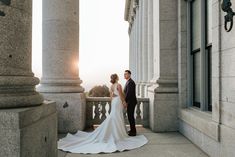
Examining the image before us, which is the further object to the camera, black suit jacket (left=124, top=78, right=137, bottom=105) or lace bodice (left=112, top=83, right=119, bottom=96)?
black suit jacket (left=124, top=78, right=137, bottom=105)

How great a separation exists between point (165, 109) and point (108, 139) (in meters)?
2.83

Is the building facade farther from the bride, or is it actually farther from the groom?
the bride

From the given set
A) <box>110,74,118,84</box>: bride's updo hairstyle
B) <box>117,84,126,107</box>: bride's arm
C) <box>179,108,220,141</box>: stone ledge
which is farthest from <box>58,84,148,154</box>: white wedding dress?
<box>179,108,220,141</box>: stone ledge

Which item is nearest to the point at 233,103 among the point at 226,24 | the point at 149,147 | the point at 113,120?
the point at 226,24

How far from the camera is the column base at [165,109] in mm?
12289

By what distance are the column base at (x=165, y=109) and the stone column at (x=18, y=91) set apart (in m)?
7.77

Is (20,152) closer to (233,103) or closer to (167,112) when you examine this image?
(233,103)

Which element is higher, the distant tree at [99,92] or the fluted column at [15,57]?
the fluted column at [15,57]

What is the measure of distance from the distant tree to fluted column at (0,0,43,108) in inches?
1211

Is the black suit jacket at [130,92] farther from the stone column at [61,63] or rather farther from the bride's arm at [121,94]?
the stone column at [61,63]

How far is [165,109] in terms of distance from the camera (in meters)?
12.3

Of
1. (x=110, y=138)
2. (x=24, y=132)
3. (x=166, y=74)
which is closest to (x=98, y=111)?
(x=110, y=138)

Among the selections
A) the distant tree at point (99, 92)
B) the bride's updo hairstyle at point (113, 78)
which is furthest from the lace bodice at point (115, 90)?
the distant tree at point (99, 92)

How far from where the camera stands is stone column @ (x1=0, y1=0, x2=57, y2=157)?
4004 mm
